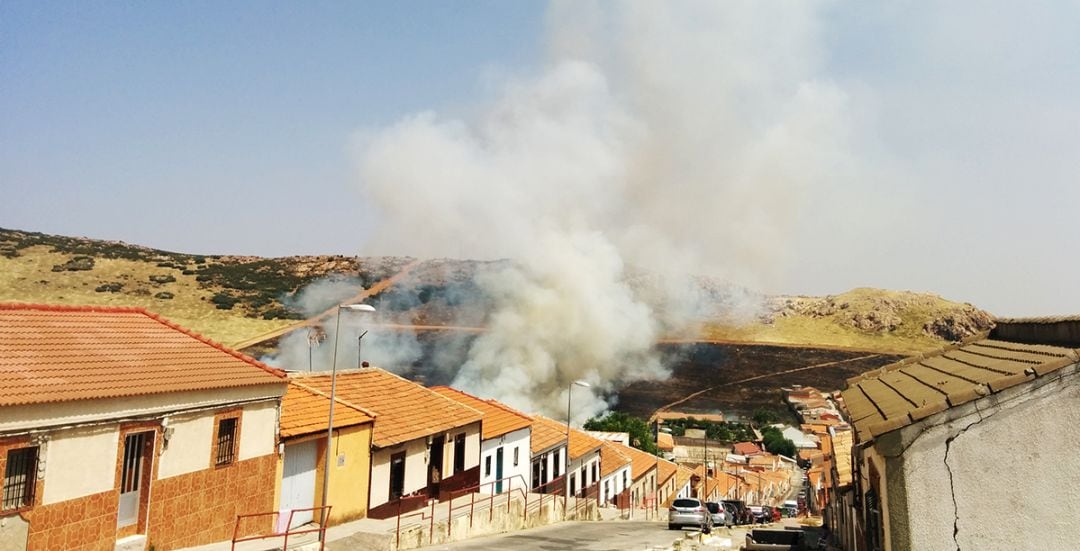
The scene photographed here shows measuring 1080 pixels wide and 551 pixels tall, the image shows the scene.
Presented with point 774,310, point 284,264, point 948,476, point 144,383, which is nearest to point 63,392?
point 144,383

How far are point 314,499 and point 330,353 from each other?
56218 mm

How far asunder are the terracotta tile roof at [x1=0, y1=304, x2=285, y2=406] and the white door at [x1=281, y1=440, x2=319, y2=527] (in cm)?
207

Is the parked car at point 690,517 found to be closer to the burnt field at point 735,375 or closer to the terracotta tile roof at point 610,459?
the terracotta tile roof at point 610,459

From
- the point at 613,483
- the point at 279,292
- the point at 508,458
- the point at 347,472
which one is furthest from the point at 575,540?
the point at 279,292

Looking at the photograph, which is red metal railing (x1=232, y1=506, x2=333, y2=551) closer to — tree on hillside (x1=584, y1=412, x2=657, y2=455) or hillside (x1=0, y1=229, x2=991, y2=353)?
tree on hillside (x1=584, y1=412, x2=657, y2=455)

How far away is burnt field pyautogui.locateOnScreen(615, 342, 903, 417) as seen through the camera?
10312cm

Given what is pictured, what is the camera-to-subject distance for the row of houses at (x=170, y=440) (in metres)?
11.2

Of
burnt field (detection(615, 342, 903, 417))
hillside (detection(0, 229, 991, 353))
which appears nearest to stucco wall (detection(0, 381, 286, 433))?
hillside (detection(0, 229, 991, 353))

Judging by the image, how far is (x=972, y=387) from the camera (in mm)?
8445

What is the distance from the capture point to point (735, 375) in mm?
106938

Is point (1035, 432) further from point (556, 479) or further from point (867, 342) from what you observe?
point (867, 342)

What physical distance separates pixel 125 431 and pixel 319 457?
20.4 feet

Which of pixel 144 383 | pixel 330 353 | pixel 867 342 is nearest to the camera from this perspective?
pixel 144 383

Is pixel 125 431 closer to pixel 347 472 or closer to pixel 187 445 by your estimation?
pixel 187 445
